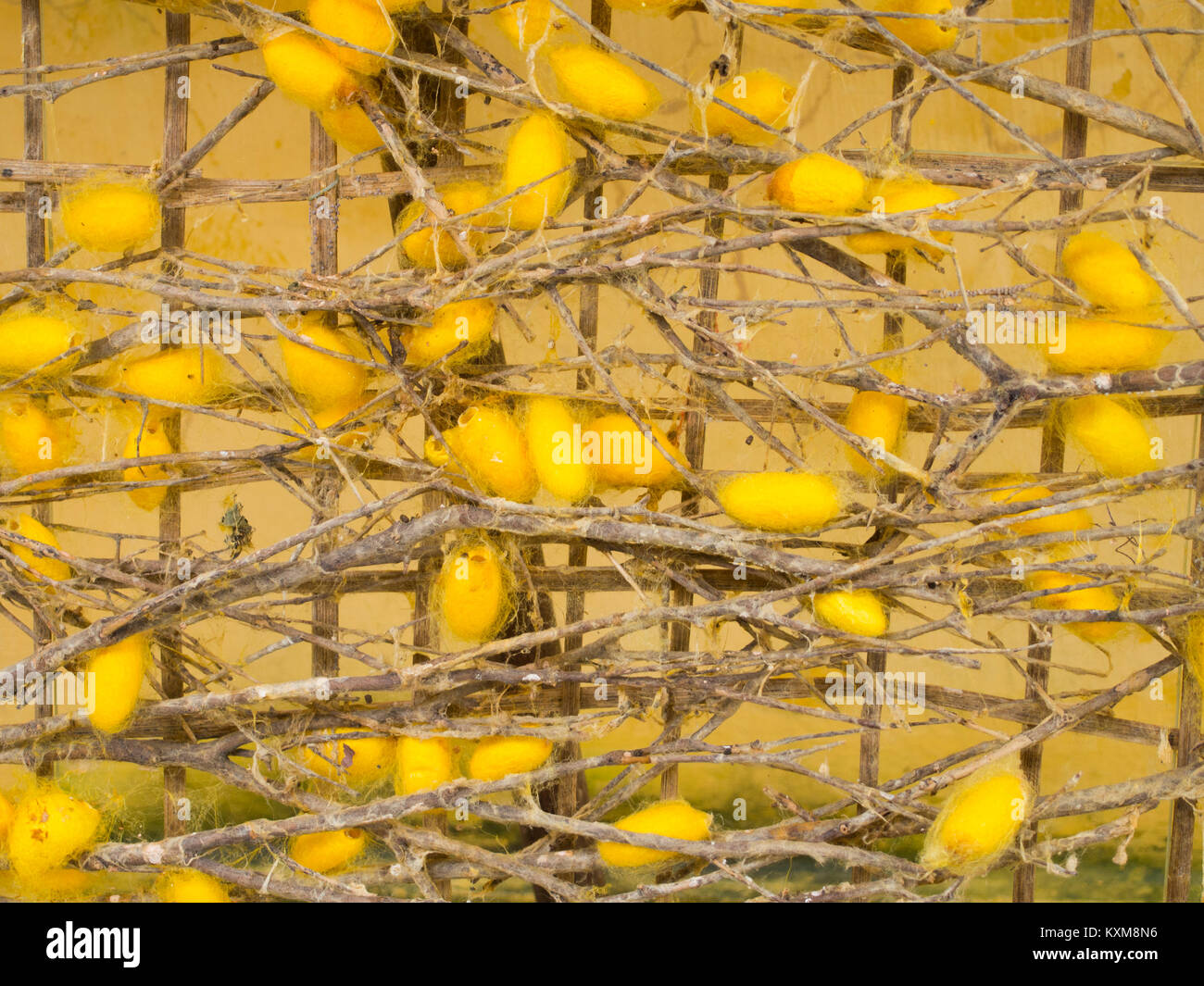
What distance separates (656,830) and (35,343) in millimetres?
803

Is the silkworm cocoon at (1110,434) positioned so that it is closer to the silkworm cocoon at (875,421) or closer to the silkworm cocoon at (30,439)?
the silkworm cocoon at (875,421)

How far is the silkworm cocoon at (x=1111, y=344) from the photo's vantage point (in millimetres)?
1003

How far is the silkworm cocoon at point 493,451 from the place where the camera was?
3.40ft

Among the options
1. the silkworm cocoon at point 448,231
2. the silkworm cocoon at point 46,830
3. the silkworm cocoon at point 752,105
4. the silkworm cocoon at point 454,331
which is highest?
the silkworm cocoon at point 752,105

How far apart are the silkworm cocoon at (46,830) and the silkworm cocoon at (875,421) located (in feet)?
2.89

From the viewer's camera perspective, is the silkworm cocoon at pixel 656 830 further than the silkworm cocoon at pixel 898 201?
Yes

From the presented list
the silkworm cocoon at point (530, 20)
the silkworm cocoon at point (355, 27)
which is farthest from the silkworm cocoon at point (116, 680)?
the silkworm cocoon at point (530, 20)

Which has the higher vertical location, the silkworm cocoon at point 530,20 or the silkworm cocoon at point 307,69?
the silkworm cocoon at point 530,20

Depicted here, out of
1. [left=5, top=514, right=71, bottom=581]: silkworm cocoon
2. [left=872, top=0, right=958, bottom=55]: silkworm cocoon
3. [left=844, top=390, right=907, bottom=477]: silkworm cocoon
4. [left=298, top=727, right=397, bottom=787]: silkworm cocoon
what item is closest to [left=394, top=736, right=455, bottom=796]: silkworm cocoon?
[left=298, top=727, right=397, bottom=787]: silkworm cocoon

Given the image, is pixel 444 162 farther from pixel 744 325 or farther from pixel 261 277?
pixel 744 325

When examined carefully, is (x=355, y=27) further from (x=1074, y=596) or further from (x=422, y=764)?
(x=1074, y=596)

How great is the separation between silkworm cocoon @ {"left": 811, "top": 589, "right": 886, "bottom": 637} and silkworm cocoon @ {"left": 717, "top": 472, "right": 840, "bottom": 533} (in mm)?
72

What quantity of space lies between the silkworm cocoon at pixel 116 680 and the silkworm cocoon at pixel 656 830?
512 millimetres

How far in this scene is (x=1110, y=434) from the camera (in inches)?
40.5
